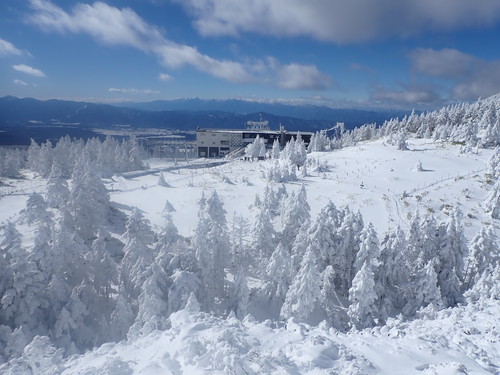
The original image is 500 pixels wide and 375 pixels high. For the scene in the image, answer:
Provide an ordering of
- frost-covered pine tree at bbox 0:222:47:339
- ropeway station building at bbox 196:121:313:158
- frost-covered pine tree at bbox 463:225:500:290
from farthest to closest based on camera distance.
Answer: ropeway station building at bbox 196:121:313:158 < frost-covered pine tree at bbox 463:225:500:290 < frost-covered pine tree at bbox 0:222:47:339

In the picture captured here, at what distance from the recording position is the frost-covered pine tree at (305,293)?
26.9 meters

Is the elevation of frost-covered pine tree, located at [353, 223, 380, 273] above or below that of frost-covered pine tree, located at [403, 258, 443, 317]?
above

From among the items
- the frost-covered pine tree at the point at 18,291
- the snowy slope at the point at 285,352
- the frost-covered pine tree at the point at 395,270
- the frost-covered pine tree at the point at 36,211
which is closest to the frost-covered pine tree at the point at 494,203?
the frost-covered pine tree at the point at 395,270

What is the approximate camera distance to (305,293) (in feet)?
88.4

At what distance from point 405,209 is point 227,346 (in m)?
45.9

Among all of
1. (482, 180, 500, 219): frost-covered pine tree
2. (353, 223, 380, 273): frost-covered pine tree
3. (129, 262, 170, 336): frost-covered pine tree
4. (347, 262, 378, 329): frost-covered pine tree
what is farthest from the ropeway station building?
(347, 262, 378, 329): frost-covered pine tree

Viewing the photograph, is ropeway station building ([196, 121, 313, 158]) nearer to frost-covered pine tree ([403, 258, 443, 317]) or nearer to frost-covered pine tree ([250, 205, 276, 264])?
frost-covered pine tree ([250, 205, 276, 264])

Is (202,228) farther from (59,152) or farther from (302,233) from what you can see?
(59,152)

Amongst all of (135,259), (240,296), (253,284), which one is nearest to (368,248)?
(240,296)

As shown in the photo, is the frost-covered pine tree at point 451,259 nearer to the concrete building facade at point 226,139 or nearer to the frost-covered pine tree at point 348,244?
the frost-covered pine tree at point 348,244

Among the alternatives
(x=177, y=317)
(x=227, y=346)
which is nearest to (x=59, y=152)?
(x=177, y=317)

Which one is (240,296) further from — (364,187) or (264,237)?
(364,187)

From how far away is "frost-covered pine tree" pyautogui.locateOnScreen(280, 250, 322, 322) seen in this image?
1057 inches

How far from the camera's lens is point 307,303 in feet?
87.9
